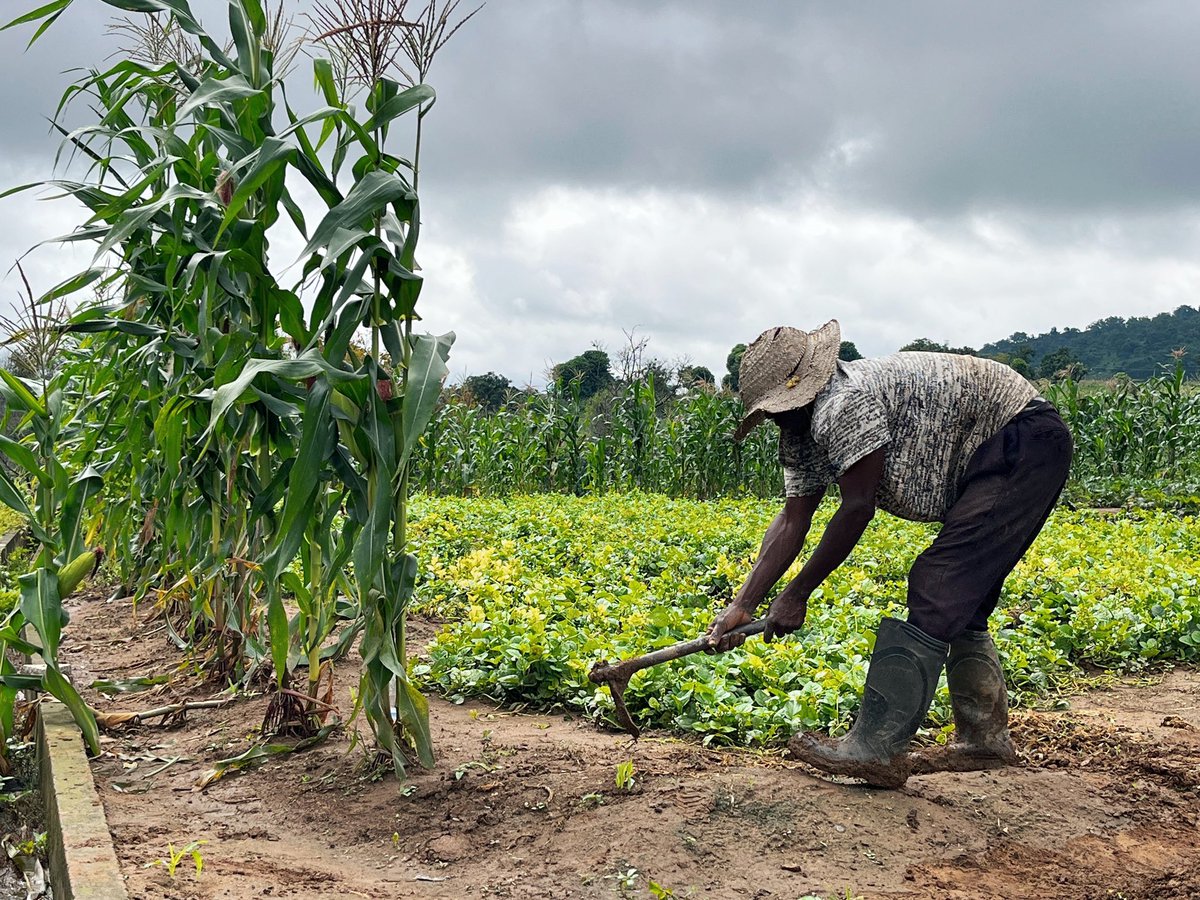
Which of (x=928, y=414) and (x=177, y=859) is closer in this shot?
(x=177, y=859)

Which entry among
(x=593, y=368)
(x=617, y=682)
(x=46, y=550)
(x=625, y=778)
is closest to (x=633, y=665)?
(x=617, y=682)

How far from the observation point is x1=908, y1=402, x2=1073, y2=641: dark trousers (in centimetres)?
338

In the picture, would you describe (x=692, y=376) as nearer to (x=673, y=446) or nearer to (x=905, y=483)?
(x=673, y=446)

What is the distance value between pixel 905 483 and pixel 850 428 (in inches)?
14.9

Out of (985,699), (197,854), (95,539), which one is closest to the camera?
(197,854)

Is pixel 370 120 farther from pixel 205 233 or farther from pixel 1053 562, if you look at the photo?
pixel 1053 562

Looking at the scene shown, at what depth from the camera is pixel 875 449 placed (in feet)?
10.6

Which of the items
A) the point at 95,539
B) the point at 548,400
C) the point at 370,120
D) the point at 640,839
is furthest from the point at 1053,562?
the point at 548,400

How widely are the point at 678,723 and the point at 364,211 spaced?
2317mm

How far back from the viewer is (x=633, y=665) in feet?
12.4

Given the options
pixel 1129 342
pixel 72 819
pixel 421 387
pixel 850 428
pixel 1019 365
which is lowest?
pixel 72 819

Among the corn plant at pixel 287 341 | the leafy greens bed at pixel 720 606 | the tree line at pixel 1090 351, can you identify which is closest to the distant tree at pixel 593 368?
the tree line at pixel 1090 351

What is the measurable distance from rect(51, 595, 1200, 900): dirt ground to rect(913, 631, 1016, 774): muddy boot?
3.7 inches

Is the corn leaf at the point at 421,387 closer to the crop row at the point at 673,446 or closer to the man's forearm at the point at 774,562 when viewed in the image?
the man's forearm at the point at 774,562
